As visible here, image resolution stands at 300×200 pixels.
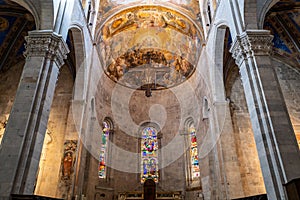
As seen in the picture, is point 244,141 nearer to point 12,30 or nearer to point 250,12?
point 250,12

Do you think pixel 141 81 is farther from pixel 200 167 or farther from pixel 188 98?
pixel 200 167

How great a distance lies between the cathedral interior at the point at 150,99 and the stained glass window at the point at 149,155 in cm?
6

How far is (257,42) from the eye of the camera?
6547mm

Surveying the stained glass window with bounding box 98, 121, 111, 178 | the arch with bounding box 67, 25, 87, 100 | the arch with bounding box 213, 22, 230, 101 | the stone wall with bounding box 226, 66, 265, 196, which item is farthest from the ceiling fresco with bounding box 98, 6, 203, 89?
the stained glass window with bounding box 98, 121, 111, 178

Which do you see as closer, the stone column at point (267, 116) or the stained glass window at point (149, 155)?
the stone column at point (267, 116)

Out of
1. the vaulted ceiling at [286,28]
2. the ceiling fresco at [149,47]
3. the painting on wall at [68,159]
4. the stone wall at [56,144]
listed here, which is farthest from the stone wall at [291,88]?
the stone wall at [56,144]

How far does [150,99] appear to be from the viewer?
1634 cm

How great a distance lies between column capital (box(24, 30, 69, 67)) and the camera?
6.42 m

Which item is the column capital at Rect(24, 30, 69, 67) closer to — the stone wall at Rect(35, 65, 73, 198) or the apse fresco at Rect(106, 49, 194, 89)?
the stone wall at Rect(35, 65, 73, 198)

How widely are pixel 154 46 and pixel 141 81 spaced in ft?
8.39

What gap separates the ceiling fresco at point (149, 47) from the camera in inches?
526

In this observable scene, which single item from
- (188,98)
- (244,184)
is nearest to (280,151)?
(244,184)

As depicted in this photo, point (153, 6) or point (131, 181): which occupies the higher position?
point (153, 6)

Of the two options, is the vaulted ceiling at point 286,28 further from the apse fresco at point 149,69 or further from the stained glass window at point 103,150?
the stained glass window at point 103,150
